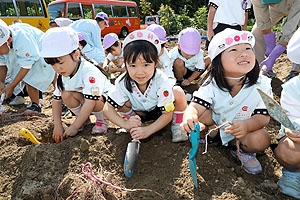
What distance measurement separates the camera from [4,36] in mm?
2771

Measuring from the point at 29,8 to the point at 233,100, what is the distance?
9959mm

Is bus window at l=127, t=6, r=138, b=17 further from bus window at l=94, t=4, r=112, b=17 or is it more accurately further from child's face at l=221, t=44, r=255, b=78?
child's face at l=221, t=44, r=255, b=78

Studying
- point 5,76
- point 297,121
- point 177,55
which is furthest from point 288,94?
point 5,76

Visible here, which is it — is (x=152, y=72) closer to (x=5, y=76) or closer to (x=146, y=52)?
(x=146, y=52)

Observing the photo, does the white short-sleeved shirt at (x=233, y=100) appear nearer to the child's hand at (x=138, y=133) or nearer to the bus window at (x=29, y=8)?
the child's hand at (x=138, y=133)

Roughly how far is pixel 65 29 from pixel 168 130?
130 cm

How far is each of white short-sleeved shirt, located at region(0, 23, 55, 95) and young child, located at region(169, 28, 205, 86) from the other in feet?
6.01

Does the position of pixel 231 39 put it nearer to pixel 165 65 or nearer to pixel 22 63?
pixel 165 65

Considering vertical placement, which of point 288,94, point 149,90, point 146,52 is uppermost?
point 146,52

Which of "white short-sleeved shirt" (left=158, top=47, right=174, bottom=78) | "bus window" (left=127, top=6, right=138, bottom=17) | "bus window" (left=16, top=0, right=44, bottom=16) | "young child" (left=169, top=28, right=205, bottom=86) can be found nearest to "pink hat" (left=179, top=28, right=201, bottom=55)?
"young child" (left=169, top=28, right=205, bottom=86)

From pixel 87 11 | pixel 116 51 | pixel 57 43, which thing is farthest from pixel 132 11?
pixel 57 43

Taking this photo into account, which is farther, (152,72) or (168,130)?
(168,130)

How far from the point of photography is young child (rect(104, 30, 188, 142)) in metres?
1.91

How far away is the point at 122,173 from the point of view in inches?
69.6
